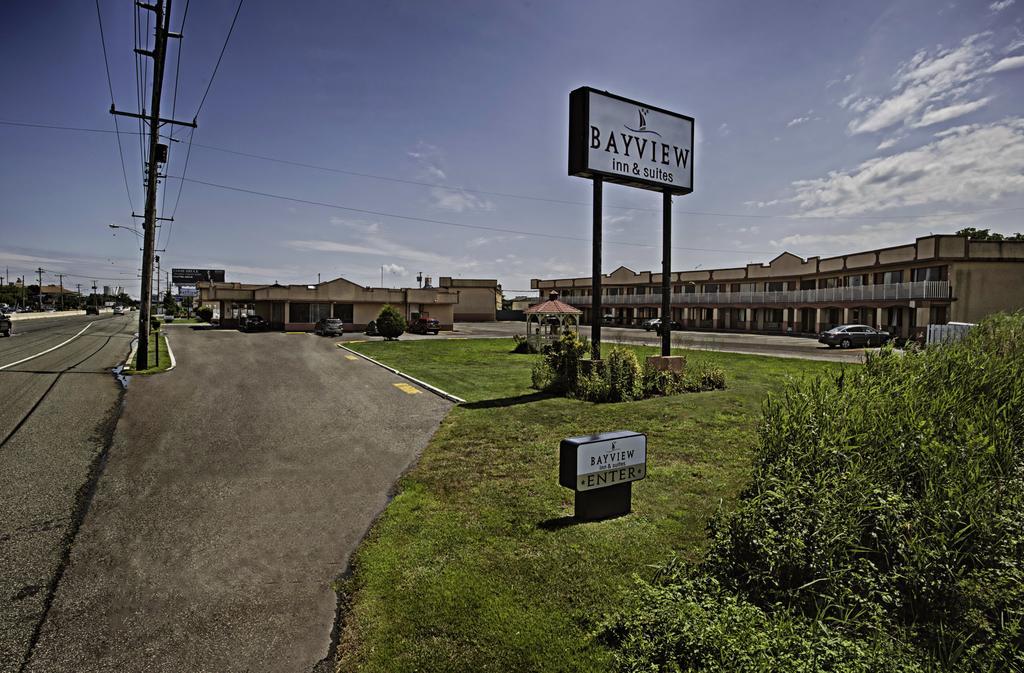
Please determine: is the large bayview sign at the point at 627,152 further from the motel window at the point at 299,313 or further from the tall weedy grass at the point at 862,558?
the motel window at the point at 299,313

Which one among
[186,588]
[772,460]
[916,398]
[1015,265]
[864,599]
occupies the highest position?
[1015,265]

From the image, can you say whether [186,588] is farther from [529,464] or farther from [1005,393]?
[1005,393]

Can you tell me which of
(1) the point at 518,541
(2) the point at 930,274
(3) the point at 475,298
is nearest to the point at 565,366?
(1) the point at 518,541

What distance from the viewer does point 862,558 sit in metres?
4.20

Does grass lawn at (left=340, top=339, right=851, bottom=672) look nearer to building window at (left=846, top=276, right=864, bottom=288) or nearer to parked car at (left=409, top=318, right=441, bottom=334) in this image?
parked car at (left=409, top=318, right=441, bottom=334)

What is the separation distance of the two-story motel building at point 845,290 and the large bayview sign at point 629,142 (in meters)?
31.5

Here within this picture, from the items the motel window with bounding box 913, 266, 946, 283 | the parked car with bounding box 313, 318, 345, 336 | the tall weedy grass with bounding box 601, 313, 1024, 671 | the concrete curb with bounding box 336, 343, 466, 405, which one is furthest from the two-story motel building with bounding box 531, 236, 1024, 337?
the parked car with bounding box 313, 318, 345, 336

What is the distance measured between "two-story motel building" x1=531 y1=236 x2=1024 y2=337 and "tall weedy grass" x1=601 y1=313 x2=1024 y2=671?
3902cm

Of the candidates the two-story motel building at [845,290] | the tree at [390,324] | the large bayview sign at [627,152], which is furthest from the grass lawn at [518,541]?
the two-story motel building at [845,290]

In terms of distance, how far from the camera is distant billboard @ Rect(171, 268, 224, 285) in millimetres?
129000

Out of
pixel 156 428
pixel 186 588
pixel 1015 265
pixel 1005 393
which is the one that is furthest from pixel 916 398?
pixel 1015 265

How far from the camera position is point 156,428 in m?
10.8

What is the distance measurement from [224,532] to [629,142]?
12582mm

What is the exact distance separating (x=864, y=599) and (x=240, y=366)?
22262mm
